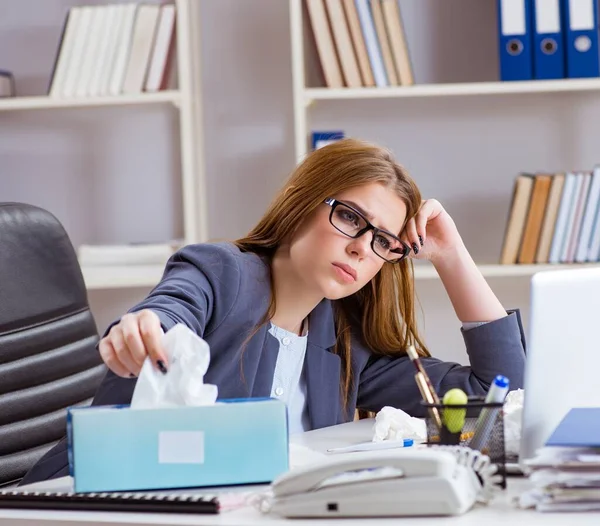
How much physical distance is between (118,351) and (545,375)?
45cm

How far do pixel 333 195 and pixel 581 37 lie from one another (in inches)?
54.6

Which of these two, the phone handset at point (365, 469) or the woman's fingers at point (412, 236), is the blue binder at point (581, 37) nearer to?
the woman's fingers at point (412, 236)

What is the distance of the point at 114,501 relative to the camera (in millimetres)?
906

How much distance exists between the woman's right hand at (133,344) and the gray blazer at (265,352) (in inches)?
10.3

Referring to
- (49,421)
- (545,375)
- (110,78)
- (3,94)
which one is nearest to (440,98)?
(110,78)

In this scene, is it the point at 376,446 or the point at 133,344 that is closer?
the point at 133,344

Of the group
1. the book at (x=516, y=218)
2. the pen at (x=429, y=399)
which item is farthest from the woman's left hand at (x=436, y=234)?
the book at (x=516, y=218)

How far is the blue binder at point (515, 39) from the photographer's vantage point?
260 centimetres

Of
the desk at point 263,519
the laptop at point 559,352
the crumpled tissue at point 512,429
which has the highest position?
the laptop at point 559,352

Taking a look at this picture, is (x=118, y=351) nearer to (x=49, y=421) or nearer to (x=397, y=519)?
(x=397, y=519)

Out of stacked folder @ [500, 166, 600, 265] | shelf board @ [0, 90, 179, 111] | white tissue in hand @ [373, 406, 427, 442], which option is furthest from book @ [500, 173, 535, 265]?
white tissue in hand @ [373, 406, 427, 442]

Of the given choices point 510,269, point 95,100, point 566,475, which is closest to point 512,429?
point 566,475

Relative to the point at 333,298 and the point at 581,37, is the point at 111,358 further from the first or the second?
the point at 581,37

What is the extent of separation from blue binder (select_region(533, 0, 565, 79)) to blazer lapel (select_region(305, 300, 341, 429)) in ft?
4.26
